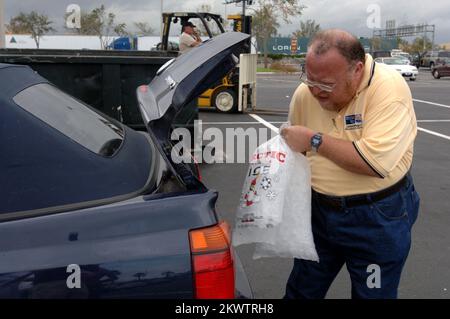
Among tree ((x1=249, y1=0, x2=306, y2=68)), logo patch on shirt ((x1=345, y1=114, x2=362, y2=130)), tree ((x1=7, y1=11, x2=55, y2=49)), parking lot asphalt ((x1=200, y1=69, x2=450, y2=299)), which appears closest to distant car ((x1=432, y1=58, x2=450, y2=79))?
tree ((x1=249, y1=0, x2=306, y2=68))

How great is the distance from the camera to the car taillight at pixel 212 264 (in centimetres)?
180

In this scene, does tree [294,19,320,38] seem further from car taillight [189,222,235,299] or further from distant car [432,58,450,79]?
car taillight [189,222,235,299]

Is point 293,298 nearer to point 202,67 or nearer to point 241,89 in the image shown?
point 202,67

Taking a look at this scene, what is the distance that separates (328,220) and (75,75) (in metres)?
4.32

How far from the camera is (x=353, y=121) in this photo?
7.17 ft

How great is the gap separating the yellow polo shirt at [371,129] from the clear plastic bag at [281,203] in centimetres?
12

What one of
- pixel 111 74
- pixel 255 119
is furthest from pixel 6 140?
pixel 255 119

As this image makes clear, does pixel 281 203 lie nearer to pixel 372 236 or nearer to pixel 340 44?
pixel 372 236

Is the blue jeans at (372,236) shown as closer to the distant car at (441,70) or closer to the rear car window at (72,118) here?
the rear car window at (72,118)

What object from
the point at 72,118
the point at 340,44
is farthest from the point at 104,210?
the point at 340,44

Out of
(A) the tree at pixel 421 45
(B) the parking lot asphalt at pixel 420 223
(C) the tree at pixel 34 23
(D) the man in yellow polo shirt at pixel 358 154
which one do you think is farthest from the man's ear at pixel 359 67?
(A) the tree at pixel 421 45

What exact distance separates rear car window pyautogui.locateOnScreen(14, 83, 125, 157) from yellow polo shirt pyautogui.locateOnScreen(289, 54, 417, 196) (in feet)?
3.11

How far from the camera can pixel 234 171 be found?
23.0 feet
